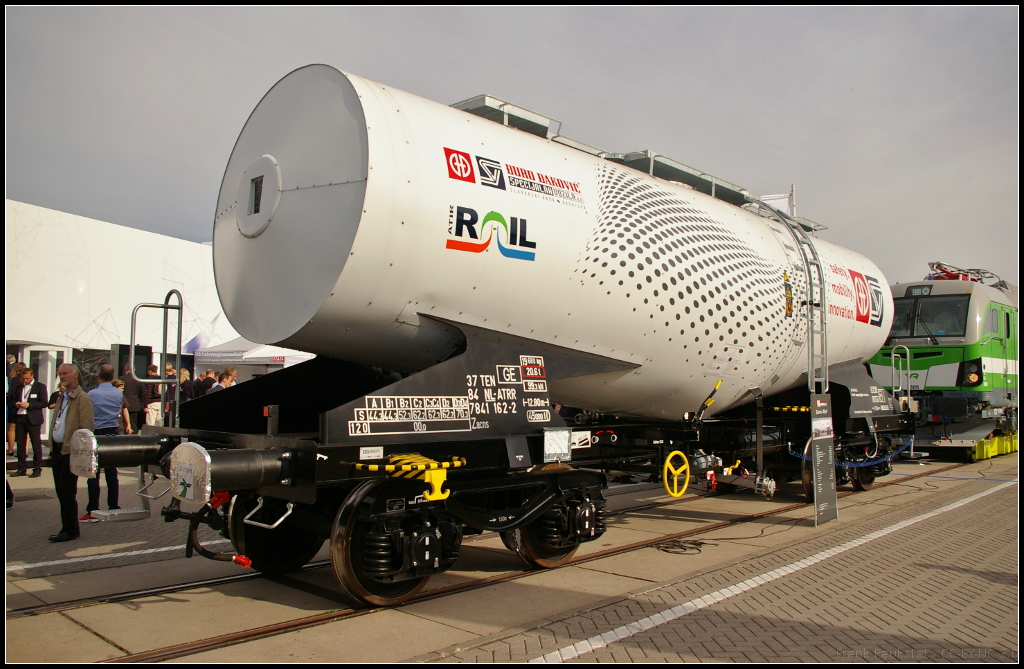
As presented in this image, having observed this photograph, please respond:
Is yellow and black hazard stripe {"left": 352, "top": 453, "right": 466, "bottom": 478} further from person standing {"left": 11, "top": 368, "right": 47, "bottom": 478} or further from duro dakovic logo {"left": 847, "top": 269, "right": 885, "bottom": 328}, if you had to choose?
person standing {"left": 11, "top": 368, "right": 47, "bottom": 478}

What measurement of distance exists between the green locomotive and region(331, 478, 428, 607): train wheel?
12.5 metres

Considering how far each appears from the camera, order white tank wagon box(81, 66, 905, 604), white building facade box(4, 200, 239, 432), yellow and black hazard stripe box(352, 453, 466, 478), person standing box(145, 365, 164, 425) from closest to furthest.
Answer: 1. yellow and black hazard stripe box(352, 453, 466, 478)
2. white tank wagon box(81, 66, 905, 604)
3. person standing box(145, 365, 164, 425)
4. white building facade box(4, 200, 239, 432)

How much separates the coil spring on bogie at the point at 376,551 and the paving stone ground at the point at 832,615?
866 mm

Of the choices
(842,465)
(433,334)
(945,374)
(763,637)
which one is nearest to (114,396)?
(433,334)

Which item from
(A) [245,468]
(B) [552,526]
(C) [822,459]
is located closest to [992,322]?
(C) [822,459]

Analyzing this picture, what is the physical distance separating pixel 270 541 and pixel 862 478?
924 cm

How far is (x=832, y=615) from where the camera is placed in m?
4.96

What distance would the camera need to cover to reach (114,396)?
795 cm

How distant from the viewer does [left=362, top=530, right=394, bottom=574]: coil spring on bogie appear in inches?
187

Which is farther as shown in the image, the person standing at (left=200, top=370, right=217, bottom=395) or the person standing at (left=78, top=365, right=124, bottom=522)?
the person standing at (left=200, top=370, right=217, bottom=395)

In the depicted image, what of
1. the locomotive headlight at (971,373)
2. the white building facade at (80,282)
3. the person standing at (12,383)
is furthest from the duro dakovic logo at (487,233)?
the white building facade at (80,282)

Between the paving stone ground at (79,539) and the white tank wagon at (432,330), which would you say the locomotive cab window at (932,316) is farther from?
the paving stone ground at (79,539)

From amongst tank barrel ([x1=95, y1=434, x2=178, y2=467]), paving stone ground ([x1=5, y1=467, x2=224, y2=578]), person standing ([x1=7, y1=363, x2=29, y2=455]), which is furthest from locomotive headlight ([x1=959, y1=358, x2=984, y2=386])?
person standing ([x1=7, y1=363, x2=29, y2=455])

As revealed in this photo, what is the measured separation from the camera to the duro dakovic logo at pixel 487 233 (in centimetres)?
501
